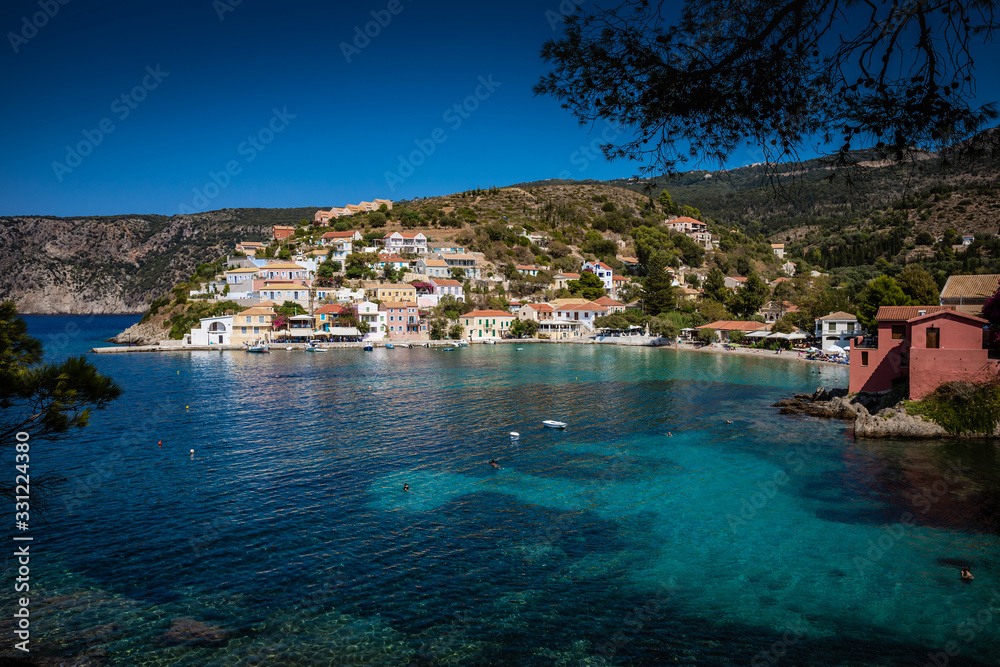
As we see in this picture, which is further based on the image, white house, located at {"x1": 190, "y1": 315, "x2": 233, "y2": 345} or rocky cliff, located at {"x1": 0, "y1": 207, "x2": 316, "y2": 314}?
rocky cliff, located at {"x1": 0, "y1": 207, "x2": 316, "y2": 314}

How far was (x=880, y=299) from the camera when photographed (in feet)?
144

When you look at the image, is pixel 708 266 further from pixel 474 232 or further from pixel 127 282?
pixel 127 282

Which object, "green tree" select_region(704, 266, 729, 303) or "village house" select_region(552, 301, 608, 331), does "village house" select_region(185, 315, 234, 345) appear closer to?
"village house" select_region(552, 301, 608, 331)

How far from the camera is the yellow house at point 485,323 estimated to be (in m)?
77.4

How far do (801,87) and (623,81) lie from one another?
2123 mm

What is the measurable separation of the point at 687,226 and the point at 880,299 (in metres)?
79.5

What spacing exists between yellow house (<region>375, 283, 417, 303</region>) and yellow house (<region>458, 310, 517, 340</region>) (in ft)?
27.2

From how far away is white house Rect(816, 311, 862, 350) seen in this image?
173ft

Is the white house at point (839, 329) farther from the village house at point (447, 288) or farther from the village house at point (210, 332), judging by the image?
the village house at point (210, 332)

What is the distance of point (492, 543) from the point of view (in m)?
13.8

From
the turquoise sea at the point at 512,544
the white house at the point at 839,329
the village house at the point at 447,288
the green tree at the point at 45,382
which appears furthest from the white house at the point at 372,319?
the green tree at the point at 45,382

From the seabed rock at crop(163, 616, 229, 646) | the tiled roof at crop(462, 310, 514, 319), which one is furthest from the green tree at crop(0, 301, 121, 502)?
the tiled roof at crop(462, 310, 514, 319)

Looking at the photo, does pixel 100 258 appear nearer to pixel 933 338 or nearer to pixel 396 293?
pixel 396 293

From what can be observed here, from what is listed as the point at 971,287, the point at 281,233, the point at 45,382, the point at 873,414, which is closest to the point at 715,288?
the point at 971,287
